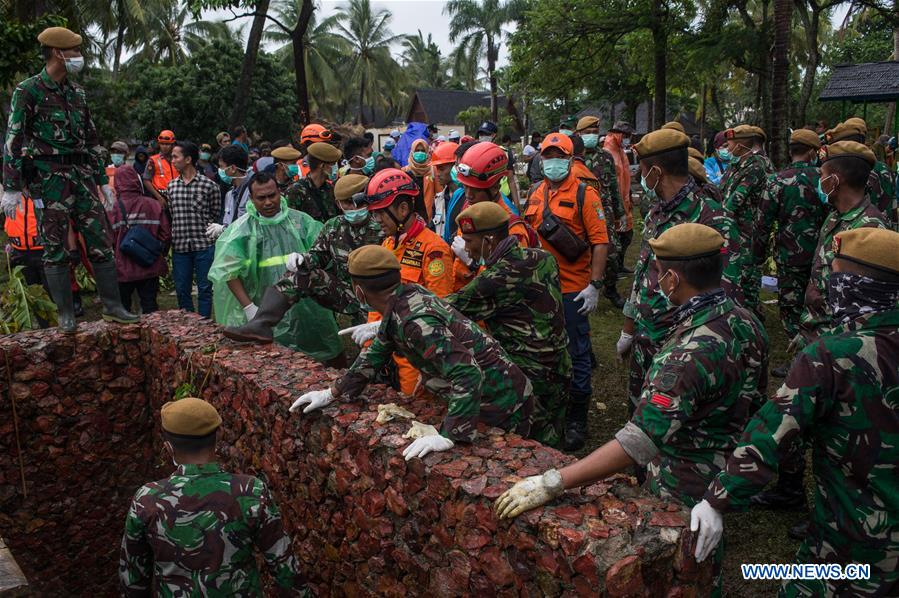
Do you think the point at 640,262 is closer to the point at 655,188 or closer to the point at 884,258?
the point at 655,188

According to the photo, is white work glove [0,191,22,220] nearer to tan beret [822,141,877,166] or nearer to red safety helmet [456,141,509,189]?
red safety helmet [456,141,509,189]

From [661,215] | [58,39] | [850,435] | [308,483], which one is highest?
[58,39]

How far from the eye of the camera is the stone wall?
2531mm

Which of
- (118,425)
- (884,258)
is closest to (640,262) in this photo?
(884,258)

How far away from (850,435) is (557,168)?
4.08m

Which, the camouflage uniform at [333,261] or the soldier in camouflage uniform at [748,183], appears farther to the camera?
the soldier in camouflage uniform at [748,183]

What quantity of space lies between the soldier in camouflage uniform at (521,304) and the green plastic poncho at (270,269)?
2026mm

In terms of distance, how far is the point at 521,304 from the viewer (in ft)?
14.0

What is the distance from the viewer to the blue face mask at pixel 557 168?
20.3 ft

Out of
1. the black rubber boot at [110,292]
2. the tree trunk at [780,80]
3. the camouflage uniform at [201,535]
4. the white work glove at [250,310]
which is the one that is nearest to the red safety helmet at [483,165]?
the white work glove at [250,310]

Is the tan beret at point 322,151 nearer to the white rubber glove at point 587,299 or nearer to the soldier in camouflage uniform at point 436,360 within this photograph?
the white rubber glove at point 587,299

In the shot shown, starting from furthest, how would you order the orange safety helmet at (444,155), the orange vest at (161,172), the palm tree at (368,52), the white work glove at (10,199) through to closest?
1. the palm tree at (368,52)
2. the orange vest at (161,172)
3. the orange safety helmet at (444,155)
4. the white work glove at (10,199)

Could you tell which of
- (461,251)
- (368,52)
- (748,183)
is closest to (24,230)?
(461,251)

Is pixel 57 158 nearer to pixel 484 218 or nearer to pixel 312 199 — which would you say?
pixel 312 199
